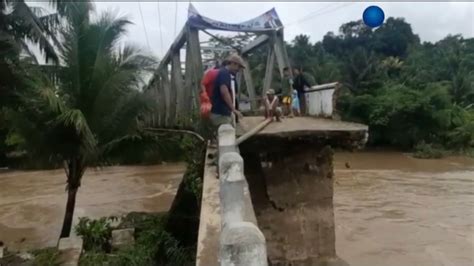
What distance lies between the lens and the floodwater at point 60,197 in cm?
1561

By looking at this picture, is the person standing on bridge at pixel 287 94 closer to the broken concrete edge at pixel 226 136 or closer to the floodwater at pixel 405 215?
the floodwater at pixel 405 215

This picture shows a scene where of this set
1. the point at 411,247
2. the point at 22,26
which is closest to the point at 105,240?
the point at 411,247

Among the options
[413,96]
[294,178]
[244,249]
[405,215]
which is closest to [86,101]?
[294,178]

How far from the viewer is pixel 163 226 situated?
10.2 m

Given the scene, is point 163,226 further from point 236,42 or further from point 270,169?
point 236,42

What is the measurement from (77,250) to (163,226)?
176 cm

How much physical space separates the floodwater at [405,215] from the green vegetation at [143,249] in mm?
4531

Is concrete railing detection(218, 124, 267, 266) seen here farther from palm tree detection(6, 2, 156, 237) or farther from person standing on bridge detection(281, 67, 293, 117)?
palm tree detection(6, 2, 156, 237)

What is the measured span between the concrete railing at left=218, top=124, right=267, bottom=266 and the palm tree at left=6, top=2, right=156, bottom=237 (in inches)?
228

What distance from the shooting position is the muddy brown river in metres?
13.5

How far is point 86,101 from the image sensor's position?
436 inches

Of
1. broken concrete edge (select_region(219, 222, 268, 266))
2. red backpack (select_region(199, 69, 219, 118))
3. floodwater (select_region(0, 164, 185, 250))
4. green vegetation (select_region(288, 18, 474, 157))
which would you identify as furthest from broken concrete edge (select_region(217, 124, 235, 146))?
green vegetation (select_region(288, 18, 474, 157))

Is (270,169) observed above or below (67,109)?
below

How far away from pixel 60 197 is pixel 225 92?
17.4 m
